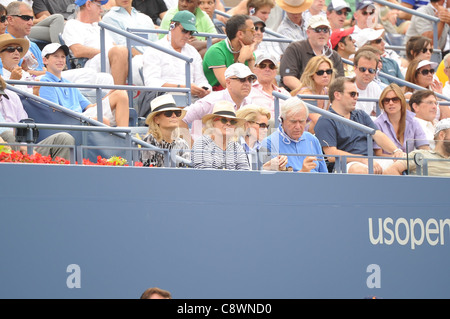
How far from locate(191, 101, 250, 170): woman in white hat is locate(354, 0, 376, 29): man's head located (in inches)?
222

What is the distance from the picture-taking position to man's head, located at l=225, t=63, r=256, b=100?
8.65 metres

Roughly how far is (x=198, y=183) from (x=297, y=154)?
2.77 ft

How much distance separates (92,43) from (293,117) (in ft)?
11.0

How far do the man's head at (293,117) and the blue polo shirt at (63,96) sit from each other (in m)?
1.96

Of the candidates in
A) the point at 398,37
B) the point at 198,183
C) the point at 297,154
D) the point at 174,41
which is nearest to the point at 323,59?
the point at 174,41

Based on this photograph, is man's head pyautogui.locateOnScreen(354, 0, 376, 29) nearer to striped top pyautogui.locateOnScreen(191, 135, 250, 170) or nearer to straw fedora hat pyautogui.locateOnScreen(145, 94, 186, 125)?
straw fedora hat pyautogui.locateOnScreen(145, 94, 186, 125)

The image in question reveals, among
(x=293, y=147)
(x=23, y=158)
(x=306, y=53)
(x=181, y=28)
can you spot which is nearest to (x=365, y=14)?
(x=306, y=53)

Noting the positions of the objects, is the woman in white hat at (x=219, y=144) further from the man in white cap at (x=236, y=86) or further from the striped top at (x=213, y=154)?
the man in white cap at (x=236, y=86)

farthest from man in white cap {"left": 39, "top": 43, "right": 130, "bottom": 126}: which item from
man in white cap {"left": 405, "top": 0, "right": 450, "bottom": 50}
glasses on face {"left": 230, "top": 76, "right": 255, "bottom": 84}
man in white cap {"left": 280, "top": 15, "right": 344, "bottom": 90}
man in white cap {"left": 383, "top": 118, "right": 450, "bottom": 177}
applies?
man in white cap {"left": 405, "top": 0, "right": 450, "bottom": 50}

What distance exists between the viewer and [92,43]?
10438 mm

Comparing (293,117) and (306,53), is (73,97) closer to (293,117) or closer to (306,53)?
(293,117)

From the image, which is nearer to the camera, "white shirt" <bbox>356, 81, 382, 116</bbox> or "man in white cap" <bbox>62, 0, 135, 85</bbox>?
"man in white cap" <bbox>62, 0, 135, 85</bbox>

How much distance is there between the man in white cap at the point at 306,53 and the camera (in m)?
10.4

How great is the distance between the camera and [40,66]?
33.5 ft
